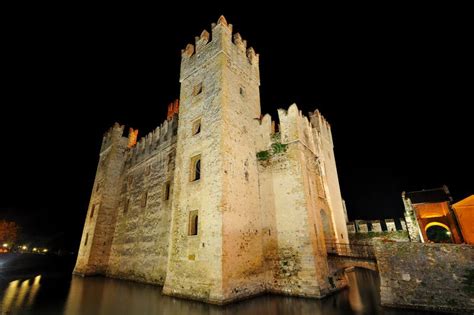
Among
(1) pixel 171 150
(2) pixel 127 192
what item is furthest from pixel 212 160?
(2) pixel 127 192

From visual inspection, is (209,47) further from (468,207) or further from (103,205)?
(468,207)

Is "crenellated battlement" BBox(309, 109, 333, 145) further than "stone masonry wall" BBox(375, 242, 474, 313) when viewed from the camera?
Yes

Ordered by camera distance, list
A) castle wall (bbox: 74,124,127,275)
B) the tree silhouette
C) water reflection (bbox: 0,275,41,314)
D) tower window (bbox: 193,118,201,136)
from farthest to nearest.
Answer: the tree silhouette, castle wall (bbox: 74,124,127,275), tower window (bbox: 193,118,201,136), water reflection (bbox: 0,275,41,314)

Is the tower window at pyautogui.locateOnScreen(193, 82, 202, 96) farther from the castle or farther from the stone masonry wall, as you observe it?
the stone masonry wall

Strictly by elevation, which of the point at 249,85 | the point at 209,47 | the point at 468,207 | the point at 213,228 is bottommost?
the point at 213,228

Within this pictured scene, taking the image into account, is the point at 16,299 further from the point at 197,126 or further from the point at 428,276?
the point at 428,276

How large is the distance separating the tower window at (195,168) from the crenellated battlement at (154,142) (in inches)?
188

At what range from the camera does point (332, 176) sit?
2086 centimetres

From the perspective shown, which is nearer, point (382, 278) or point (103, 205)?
point (382, 278)

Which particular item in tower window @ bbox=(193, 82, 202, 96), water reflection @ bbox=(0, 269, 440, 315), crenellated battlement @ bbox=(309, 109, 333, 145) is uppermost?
crenellated battlement @ bbox=(309, 109, 333, 145)

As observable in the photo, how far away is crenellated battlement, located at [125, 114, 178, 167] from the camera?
18.5 metres

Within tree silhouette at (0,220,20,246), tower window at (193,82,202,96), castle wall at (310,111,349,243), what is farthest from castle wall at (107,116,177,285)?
tree silhouette at (0,220,20,246)

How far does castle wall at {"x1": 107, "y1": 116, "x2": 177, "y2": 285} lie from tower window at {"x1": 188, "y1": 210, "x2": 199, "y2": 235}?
12.7 feet

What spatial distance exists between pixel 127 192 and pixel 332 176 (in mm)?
18457
